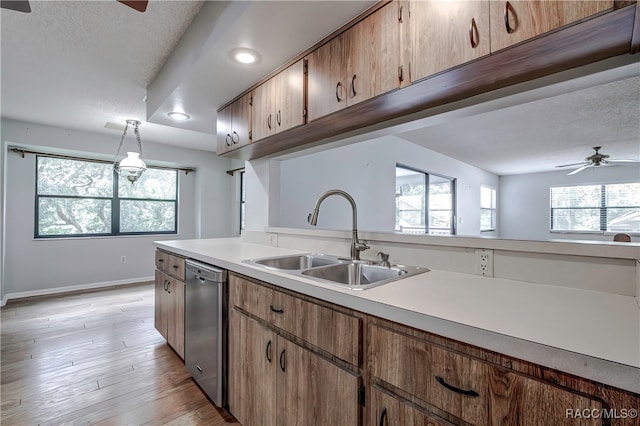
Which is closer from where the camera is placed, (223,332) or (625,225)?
(223,332)

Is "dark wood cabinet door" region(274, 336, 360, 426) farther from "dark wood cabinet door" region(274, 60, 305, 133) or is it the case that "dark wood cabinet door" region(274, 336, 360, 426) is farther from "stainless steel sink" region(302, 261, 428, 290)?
"dark wood cabinet door" region(274, 60, 305, 133)

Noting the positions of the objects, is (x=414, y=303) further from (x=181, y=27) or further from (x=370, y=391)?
(x=181, y=27)

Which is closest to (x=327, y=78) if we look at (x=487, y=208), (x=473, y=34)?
(x=473, y=34)

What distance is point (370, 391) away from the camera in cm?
94

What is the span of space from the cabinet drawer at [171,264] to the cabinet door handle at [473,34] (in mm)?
2189

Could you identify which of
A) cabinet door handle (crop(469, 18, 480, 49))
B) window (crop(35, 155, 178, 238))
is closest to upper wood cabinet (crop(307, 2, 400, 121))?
cabinet door handle (crop(469, 18, 480, 49))

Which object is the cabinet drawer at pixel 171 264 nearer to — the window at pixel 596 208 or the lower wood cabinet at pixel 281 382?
the lower wood cabinet at pixel 281 382

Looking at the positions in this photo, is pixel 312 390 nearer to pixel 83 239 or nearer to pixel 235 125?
pixel 235 125

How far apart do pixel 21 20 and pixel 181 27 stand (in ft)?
3.15

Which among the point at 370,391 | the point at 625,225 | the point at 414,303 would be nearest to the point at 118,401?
the point at 370,391

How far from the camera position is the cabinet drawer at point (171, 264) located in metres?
2.20

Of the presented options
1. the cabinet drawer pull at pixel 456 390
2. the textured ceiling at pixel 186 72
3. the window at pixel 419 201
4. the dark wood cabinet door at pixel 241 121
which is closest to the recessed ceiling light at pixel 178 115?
the textured ceiling at pixel 186 72

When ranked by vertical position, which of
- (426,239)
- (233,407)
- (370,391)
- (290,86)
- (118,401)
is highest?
(290,86)

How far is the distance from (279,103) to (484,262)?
1504 millimetres
